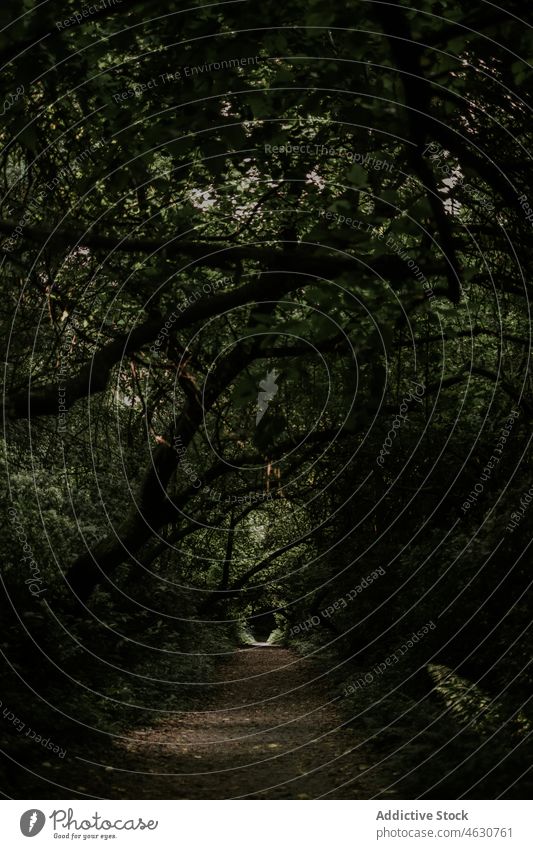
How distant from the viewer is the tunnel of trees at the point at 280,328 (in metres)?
5.29

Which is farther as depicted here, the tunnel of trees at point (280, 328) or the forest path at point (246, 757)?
the forest path at point (246, 757)

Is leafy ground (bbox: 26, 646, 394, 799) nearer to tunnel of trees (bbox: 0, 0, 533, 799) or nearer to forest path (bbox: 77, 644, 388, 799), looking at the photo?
forest path (bbox: 77, 644, 388, 799)

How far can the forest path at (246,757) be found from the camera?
22.1 feet

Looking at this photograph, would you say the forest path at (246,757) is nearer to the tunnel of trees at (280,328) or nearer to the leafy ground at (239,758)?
the leafy ground at (239,758)

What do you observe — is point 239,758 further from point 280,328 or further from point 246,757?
point 280,328

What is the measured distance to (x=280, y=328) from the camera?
21.9ft

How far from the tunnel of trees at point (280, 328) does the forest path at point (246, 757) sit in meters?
0.27

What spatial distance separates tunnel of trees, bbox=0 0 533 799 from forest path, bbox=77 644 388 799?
267 mm

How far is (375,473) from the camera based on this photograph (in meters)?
11.8

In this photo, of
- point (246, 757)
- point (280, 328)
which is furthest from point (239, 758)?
point (280, 328)

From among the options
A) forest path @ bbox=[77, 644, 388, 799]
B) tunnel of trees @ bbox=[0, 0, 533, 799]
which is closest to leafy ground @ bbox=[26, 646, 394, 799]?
forest path @ bbox=[77, 644, 388, 799]

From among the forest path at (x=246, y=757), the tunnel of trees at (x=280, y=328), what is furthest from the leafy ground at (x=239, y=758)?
the tunnel of trees at (x=280, y=328)

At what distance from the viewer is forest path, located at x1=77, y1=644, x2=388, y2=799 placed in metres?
6.74

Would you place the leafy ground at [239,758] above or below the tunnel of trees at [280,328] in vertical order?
below
